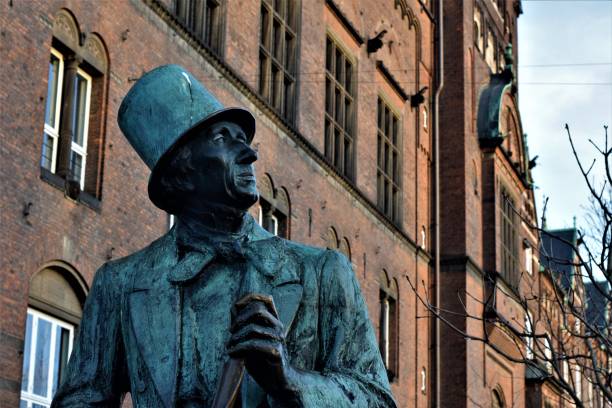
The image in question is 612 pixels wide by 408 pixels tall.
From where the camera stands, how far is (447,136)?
3344 centimetres

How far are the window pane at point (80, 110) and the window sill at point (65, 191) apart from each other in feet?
2.54

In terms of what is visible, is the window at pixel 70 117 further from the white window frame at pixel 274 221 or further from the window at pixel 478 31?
the window at pixel 478 31

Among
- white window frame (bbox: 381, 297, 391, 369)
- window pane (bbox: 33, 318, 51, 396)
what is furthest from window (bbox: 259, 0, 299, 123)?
window pane (bbox: 33, 318, 51, 396)

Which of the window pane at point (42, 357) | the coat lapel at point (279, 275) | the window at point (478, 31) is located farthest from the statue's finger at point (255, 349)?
the window at point (478, 31)

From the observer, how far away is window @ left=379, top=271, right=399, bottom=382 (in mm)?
27781

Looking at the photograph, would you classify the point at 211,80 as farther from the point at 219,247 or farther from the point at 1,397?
the point at 219,247

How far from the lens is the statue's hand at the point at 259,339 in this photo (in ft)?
8.67

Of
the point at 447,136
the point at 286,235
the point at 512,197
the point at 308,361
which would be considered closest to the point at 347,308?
the point at 308,361

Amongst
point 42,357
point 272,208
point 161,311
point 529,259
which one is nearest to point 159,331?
point 161,311

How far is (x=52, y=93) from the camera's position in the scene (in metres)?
15.7

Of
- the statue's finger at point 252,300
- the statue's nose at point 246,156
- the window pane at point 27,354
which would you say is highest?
the window pane at point 27,354

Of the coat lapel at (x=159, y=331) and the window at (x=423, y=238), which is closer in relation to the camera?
Answer: the coat lapel at (x=159, y=331)

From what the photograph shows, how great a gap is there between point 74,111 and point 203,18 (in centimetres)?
446

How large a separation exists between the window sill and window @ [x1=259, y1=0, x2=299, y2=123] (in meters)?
6.65
